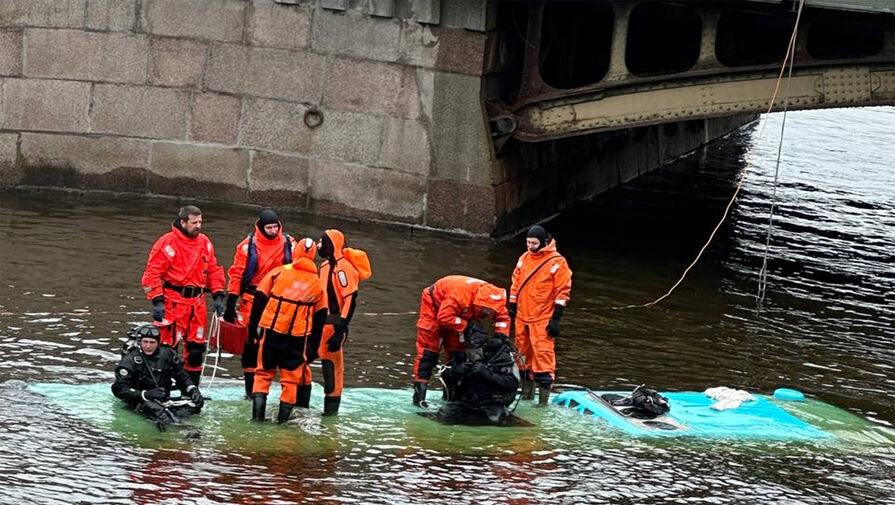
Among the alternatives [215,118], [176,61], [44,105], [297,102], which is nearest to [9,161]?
[44,105]

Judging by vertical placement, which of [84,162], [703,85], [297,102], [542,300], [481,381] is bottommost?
[481,381]

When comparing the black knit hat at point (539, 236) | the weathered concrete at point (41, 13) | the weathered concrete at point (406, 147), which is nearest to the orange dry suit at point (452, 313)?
the black knit hat at point (539, 236)

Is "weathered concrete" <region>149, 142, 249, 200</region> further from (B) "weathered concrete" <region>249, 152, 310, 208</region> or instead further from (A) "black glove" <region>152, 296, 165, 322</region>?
(A) "black glove" <region>152, 296, 165, 322</region>

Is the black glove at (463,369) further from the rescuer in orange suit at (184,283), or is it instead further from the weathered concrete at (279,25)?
the weathered concrete at (279,25)

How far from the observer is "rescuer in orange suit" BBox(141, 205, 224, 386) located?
1326 cm

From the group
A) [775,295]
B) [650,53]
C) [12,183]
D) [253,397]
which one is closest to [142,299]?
[253,397]

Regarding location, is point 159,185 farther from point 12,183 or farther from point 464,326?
point 464,326

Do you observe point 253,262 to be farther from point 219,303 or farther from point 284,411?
point 284,411

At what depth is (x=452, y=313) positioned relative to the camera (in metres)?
13.3

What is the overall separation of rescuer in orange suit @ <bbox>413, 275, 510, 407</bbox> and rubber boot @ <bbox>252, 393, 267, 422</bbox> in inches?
63.4

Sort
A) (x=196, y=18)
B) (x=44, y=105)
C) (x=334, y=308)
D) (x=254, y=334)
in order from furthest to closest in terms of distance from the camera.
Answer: (x=44, y=105), (x=196, y=18), (x=334, y=308), (x=254, y=334)

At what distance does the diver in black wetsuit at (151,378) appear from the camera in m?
12.2

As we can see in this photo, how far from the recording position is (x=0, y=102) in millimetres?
22297

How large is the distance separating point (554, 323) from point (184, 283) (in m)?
3.30
